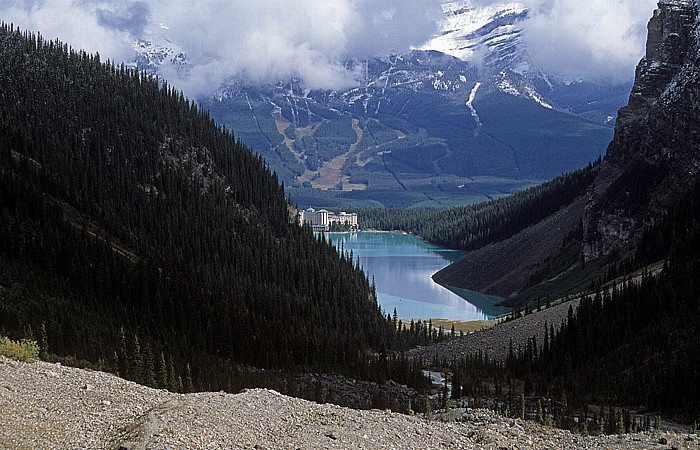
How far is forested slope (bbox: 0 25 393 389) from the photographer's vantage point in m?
61.3

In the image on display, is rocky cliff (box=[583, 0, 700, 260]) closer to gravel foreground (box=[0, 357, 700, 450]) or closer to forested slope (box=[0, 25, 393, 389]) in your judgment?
forested slope (box=[0, 25, 393, 389])

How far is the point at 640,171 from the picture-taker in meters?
146

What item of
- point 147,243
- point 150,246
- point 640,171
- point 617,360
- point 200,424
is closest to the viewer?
point 200,424

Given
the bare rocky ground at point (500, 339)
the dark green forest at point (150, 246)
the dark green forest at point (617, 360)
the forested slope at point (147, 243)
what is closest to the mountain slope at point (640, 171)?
the bare rocky ground at point (500, 339)

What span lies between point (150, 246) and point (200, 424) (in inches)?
3255

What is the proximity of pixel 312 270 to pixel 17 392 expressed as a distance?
101188 mm

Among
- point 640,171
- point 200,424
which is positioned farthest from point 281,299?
point 200,424

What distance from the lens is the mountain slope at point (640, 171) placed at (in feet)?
436

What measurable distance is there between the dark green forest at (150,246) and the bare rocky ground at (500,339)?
8605 millimetres

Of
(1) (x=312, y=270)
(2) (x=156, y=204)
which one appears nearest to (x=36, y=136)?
(2) (x=156, y=204)

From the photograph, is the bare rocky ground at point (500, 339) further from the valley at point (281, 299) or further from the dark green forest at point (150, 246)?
the dark green forest at point (150, 246)

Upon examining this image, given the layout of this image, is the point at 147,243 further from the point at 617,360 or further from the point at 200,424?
the point at 200,424

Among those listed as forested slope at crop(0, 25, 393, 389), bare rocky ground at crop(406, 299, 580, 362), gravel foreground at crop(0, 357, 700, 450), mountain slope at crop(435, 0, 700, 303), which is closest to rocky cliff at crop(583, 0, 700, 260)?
mountain slope at crop(435, 0, 700, 303)

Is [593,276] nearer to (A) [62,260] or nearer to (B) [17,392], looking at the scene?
(A) [62,260]
